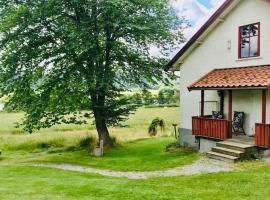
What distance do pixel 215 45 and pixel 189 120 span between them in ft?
15.8

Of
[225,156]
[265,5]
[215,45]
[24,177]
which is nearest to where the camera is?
[24,177]

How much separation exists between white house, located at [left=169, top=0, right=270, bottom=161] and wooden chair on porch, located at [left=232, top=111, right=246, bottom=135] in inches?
5.9

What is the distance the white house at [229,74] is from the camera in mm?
19703

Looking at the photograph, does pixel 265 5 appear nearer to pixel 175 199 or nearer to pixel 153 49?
pixel 153 49

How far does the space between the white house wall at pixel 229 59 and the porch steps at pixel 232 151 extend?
6.68ft

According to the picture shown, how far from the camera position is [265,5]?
2014 cm

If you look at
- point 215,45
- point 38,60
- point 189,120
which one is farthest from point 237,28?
point 38,60

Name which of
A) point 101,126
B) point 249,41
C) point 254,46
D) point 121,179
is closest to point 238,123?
point 254,46

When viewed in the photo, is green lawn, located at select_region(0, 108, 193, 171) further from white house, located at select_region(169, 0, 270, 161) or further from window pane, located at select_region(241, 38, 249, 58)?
window pane, located at select_region(241, 38, 249, 58)

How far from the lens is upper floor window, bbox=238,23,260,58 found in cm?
2059

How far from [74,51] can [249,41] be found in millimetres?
10318

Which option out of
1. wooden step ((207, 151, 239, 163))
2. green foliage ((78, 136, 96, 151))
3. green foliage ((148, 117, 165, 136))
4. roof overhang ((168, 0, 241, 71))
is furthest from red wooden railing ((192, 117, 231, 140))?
green foliage ((148, 117, 165, 136))

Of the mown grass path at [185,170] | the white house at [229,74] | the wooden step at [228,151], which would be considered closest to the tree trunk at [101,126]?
the white house at [229,74]

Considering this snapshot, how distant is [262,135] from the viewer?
1819 centimetres
